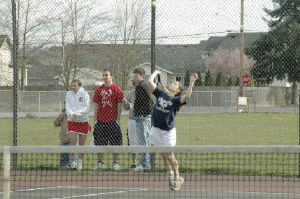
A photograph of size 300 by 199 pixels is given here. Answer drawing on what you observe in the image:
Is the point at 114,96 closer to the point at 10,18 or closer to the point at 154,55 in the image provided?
the point at 154,55

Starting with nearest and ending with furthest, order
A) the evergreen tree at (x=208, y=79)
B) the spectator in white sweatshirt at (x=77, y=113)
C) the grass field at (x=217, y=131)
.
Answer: the spectator in white sweatshirt at (x=77, y=113)
the evergreen tree at (x=208, y=79)
the grass field at (x=217, y=131)

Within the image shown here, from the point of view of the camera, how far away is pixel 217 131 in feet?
69.5

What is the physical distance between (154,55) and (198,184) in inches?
100

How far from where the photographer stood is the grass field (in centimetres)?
1589

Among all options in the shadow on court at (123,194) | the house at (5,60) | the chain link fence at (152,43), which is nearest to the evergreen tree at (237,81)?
the chain link fence at (152,43)

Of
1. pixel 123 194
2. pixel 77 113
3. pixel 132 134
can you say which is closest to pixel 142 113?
pixel 132 134

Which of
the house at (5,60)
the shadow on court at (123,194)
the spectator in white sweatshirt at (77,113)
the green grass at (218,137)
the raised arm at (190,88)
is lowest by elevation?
the shadow on court at (123,194)

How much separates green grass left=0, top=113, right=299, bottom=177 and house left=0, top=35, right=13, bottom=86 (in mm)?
1382

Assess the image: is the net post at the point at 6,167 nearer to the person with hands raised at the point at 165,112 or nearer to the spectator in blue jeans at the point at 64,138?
the person with hands raised at the point at 165,112

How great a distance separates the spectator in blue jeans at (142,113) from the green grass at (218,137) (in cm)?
38

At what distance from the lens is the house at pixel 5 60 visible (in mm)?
11188

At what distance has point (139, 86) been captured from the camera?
9.72 metres

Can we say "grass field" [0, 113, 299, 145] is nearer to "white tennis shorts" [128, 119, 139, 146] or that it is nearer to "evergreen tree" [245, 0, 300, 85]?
"white tennis shorts" [128, 119, 139, 146]

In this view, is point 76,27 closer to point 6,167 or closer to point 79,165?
point 79,165
